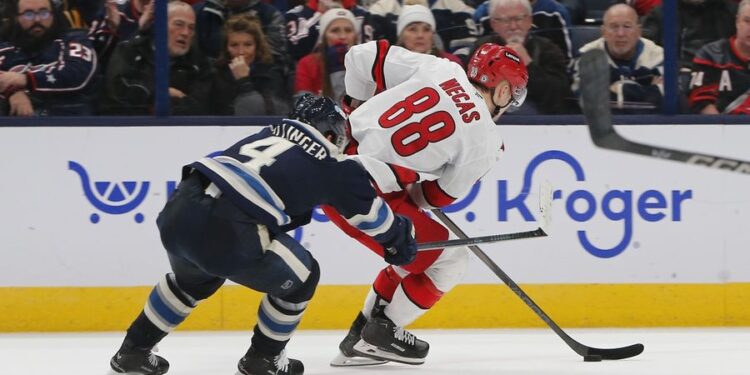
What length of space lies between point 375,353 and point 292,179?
0.95 m

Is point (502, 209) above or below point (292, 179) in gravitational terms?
below

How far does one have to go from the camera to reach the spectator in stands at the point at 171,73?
4.85 metres

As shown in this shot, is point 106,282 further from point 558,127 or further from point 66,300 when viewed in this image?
point 558,127

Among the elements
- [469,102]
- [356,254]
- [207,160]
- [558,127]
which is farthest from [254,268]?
[558,127]

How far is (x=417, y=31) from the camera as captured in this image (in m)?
4.80

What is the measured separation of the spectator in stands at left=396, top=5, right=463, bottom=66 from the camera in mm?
4801

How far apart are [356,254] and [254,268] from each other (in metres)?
1.46

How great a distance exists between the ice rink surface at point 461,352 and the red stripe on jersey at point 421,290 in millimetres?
232

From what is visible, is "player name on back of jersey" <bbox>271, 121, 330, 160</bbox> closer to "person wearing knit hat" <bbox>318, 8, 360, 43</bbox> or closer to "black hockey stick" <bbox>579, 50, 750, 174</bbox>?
"black hockey stick" <bbox>579, 50, 750, 174</bbox>

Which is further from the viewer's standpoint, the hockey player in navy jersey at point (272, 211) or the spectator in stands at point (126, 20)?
the spectator in stands at point (126, 20)

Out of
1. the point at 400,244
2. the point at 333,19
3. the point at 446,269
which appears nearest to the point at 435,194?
the point at 446,269

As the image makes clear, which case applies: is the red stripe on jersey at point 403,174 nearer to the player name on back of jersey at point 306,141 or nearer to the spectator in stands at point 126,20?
the player name on back of jersey at point 306,141

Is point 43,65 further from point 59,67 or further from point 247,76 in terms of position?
point 247,76

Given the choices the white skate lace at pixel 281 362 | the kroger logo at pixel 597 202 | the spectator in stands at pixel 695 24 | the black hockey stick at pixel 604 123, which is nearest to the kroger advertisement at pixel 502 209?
the kroger logo at pixel 597 202
